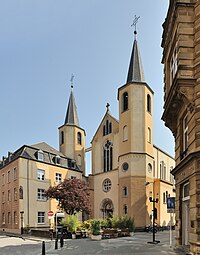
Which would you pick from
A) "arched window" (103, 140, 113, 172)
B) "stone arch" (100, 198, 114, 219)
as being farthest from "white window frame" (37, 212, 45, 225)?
"arched window" (103, 140, 113, 172)

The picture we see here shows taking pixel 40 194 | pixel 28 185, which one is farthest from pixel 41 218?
pixel 28 185

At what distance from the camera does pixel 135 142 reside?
4909cm

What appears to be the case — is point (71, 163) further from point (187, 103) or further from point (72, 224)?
point (187, 103)

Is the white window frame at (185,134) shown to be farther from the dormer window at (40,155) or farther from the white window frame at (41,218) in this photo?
the dormer window at (40,155)

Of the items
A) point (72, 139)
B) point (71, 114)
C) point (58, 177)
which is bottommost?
point (58, 177)

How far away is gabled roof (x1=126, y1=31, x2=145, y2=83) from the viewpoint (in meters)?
52.1

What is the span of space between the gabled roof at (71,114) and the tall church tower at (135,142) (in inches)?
645

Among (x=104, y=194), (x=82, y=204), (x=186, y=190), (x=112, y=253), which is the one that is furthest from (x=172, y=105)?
(x=104, y=194)

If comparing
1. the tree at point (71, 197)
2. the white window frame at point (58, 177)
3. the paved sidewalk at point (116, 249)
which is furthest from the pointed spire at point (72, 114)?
the paved sidewalk at point (116, 249)

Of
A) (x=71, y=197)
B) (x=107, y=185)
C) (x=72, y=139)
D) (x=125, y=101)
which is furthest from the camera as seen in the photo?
(x=72, y=139)

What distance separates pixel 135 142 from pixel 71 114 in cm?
2188

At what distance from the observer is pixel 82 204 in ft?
144

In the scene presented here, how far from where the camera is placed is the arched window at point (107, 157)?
187 ft

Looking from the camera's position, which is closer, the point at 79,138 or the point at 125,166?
the point at 125,166
